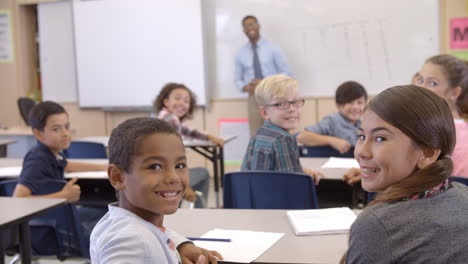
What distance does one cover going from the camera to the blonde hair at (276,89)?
2734mm

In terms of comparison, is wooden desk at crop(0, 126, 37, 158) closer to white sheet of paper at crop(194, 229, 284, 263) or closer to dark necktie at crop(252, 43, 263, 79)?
dark necktie at crop(252, 43, 263, 79)

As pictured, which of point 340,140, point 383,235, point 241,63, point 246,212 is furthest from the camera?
point 241,63

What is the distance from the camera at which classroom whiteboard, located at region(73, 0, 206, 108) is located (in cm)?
647

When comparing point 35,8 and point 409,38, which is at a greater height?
point 35,8

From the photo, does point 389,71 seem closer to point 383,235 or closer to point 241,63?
point 241,63

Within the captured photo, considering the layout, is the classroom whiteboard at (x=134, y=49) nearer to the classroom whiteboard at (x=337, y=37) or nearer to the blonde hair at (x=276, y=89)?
the classroom whiteboard at (x=337, y=37)

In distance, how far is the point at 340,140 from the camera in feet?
11.6

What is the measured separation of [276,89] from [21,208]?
1335 mm

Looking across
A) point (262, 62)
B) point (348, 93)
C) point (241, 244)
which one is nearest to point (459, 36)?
point (262, 62)

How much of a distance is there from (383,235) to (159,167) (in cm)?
57

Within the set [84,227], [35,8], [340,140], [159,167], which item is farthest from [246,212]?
[35,8]

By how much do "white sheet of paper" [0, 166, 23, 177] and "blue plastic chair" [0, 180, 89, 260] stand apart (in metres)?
0.83

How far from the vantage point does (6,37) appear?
7473 mm

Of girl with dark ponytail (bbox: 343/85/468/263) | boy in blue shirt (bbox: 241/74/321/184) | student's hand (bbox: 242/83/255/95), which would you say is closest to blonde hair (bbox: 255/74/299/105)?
boy in blue shirt (bbox: 241/74/321/184)
